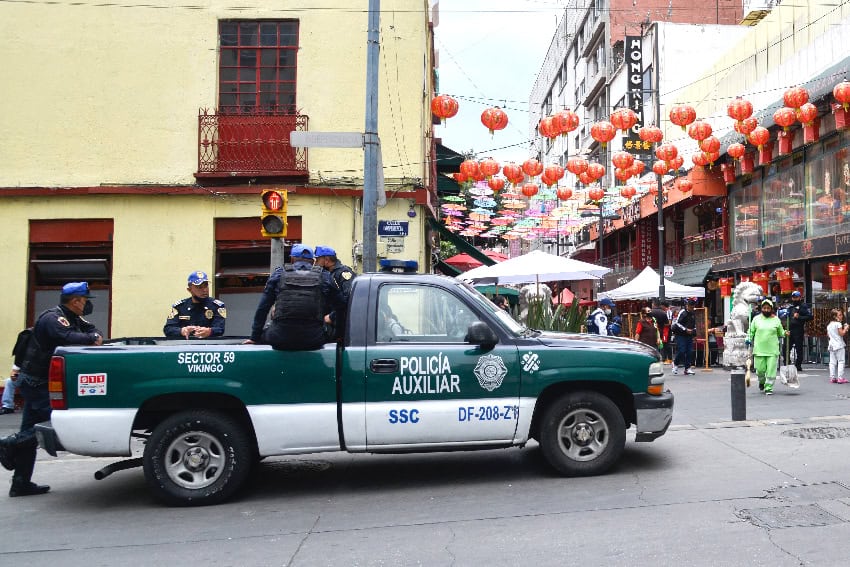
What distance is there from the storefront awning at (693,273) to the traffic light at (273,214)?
20.1 meters

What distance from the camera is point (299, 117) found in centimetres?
1441

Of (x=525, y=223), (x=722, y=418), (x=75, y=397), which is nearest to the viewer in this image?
(x=75, y=397)

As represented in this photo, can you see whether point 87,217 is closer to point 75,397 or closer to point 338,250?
point 338,250

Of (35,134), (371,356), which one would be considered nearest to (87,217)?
(35,134)

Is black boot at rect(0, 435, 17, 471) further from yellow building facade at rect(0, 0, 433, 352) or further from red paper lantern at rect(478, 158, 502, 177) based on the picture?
red paper lantern at rect(478, 158, 502, 177)

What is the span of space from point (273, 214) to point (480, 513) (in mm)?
5335

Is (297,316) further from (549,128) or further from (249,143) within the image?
(549,128)

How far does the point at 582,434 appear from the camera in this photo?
6.37 m

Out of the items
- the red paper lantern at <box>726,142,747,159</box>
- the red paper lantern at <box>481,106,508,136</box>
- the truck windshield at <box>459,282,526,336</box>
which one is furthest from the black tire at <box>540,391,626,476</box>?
the red paper lantern at <box>726,142,747,159</box>

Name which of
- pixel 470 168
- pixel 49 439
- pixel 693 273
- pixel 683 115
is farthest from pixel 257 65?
pixel 693 273

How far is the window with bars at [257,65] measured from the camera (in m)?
14.6

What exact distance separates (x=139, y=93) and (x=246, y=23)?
8.34 ft

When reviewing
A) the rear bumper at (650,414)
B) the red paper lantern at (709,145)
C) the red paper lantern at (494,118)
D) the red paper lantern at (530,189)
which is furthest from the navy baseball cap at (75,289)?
the red paper lantern at (530,189)

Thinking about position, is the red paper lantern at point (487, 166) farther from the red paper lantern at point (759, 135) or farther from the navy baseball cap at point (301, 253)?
the navy baseball cap at point (301, 253)
